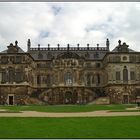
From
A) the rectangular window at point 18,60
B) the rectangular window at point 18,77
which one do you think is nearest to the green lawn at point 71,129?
the rectangular window at point 18,77

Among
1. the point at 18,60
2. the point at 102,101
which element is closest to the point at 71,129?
the point at 102,101

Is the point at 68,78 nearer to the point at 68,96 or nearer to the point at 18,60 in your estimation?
the point at 68,96

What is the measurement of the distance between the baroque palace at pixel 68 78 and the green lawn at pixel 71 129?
43891mm

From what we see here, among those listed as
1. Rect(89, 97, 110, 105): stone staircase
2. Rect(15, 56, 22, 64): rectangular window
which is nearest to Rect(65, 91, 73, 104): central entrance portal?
Rect(89, 97, 110, 105): stone staircase

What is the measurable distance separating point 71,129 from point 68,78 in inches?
1978

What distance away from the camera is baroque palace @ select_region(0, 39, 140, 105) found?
68.6m

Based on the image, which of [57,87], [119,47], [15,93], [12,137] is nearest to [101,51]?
[119,47]

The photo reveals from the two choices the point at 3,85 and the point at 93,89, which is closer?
the point at 3,85

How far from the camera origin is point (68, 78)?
71438mm

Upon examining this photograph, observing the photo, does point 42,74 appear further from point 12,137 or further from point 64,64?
point 12,137

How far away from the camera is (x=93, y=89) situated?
73.1 meters

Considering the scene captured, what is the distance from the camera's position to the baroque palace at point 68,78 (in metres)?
68.6

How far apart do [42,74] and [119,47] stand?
55.0 feet

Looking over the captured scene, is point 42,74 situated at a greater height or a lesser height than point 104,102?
greater
